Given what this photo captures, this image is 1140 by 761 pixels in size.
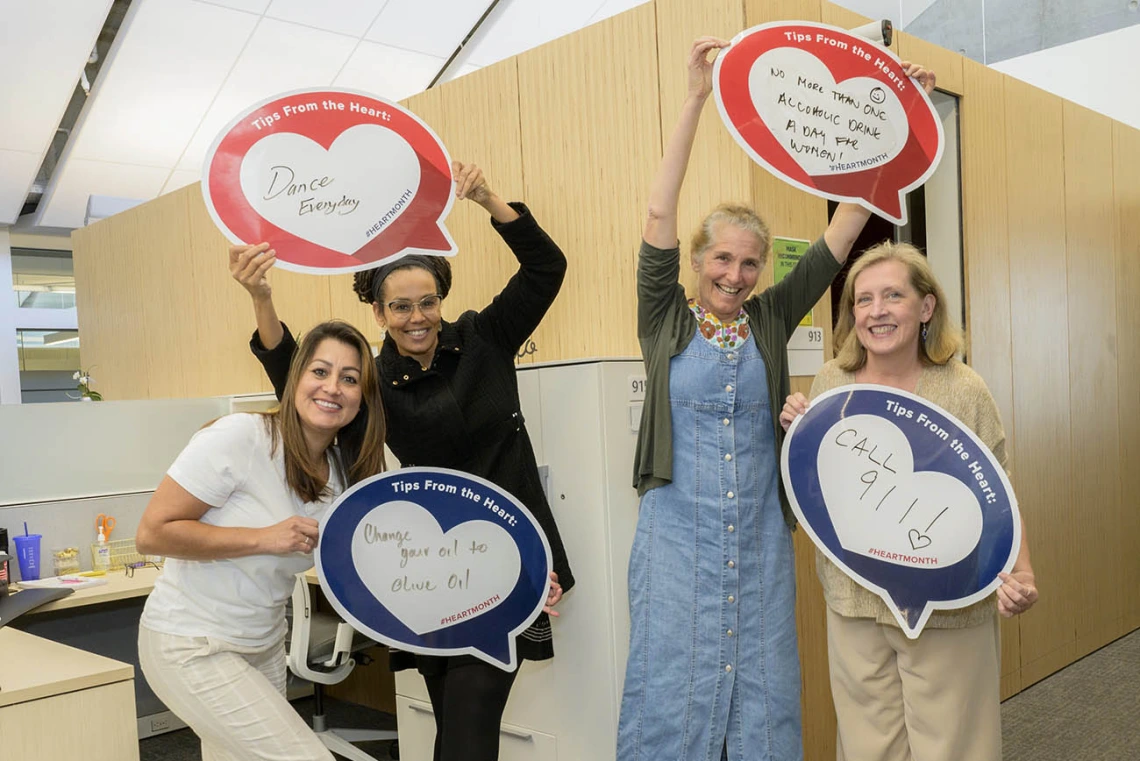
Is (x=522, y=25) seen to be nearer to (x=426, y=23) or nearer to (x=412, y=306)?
(x=426, y=23)

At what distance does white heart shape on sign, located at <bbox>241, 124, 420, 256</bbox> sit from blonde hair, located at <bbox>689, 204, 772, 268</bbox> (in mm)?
564

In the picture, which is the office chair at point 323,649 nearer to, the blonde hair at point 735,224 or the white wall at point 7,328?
the blonde hair at point 735,224

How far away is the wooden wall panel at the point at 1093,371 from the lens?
3924 millimetres

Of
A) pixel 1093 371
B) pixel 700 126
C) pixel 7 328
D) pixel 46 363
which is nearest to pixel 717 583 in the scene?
pixel 700 126

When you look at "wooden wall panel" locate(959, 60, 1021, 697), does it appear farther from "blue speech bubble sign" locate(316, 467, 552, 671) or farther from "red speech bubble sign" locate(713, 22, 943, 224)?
"blue speech bubble sign" locate(316, 467, 552, 671)

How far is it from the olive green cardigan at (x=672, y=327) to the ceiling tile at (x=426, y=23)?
4909mm

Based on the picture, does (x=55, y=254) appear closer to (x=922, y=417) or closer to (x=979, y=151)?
(x=979, y=151)

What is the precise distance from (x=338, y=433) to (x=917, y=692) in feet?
3.92

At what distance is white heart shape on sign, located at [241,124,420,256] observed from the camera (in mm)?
1591

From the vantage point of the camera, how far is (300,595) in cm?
316

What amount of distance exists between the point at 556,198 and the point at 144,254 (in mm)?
3075

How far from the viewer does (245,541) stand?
1.62m

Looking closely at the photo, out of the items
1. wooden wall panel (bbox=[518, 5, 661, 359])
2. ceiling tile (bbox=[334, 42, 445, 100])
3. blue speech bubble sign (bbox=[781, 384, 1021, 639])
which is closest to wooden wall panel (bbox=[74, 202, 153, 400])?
ceiling tile (bbox=[334, 42, 445, 100])

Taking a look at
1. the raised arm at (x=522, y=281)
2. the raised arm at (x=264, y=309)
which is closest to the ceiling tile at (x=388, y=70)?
the raised arm at (x=522, y=281)
